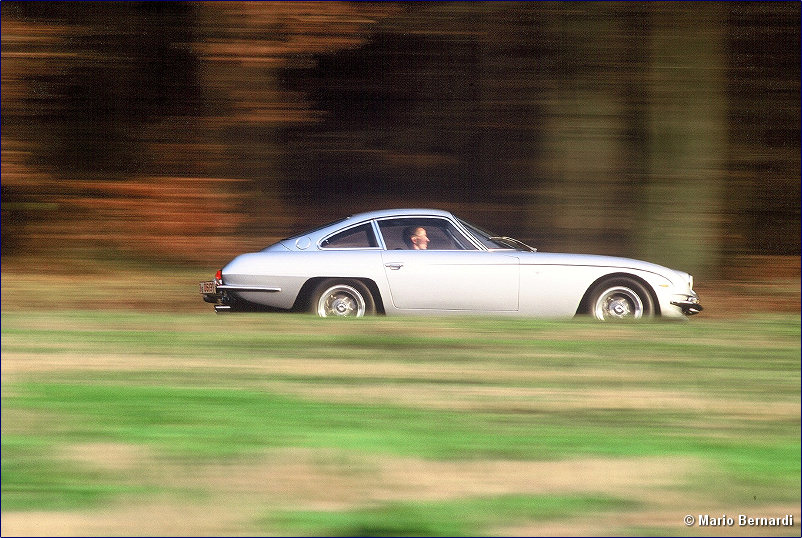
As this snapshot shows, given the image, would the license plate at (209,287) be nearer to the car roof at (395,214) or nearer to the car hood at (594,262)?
the car roof at (395,214)

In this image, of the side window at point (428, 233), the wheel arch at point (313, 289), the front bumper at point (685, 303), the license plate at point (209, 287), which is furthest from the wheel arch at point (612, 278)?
the license plate at point (209, 287)

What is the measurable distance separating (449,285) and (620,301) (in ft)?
5.27

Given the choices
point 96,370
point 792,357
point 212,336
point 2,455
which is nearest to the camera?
point 2,455

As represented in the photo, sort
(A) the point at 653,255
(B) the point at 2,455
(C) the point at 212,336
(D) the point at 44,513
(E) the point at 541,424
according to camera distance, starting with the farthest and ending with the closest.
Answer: (A) the point at 653,255
(C) the point at 212,336
(E) the point at 541,424
(B) the point at 2,455
(D) the point at 44,513

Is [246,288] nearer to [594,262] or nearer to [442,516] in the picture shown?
[594,262]

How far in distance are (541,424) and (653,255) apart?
7.06 meters

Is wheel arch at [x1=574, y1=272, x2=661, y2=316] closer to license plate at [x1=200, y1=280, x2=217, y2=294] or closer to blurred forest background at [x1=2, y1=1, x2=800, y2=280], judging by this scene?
blurred forest background at [x1=2, y1=1, x2=800, y2=280]

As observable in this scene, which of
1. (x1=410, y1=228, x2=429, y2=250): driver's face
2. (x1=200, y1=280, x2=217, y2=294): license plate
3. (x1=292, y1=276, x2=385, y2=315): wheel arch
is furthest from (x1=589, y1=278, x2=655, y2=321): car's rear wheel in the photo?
(x1=200, y1=280, x2=217, y2=294): license plate

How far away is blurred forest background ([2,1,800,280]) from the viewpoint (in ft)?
37.6

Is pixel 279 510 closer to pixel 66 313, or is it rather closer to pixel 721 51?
pixel 66 313

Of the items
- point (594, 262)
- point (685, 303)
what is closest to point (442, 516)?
point (594, 262)

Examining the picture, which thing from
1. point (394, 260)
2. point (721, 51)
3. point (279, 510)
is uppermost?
point (721, 51)

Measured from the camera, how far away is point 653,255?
37.7 ft

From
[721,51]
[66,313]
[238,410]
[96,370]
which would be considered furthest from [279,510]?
[721,51]
